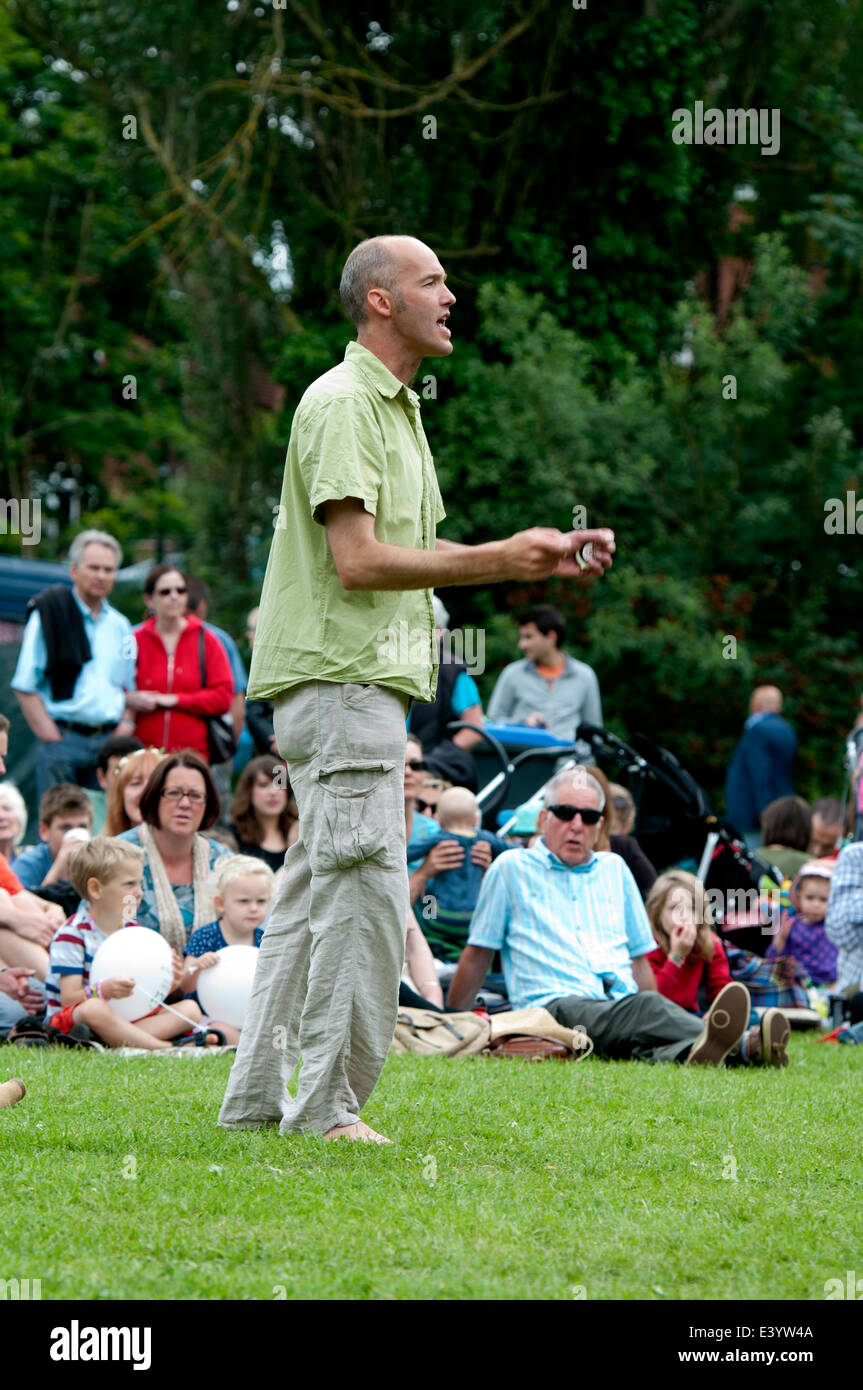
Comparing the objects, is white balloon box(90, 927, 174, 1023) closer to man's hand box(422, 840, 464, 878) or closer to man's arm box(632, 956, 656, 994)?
man's hand box(422, 840, 464, 878)

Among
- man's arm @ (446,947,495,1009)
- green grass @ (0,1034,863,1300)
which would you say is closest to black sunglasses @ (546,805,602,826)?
man's arm @ (446,947,495,1009)

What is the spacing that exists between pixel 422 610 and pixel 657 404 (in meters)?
15.7

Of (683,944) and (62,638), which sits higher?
(62,638)

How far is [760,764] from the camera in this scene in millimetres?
16750

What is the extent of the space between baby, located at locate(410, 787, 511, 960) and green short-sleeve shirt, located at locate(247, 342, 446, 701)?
5.02 m

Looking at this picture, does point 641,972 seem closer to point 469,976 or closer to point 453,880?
point 469,976

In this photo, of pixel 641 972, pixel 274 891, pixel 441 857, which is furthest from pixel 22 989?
pixel 641 972

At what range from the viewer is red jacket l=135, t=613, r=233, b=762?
11727mm

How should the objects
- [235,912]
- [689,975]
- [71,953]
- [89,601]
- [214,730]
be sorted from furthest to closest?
1. [214,730]
2. [89,601]
3. [689,975]
4. [235,912]
5. [71,953]

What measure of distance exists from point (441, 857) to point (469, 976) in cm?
102

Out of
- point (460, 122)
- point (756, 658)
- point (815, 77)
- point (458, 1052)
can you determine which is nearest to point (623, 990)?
point (458, 1052)

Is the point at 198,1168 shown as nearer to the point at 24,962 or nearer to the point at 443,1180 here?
the point at 443,1180

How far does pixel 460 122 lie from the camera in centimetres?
2086

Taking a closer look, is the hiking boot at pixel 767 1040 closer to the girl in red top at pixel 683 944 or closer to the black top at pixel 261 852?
the girl in red top at pixel 683 944
